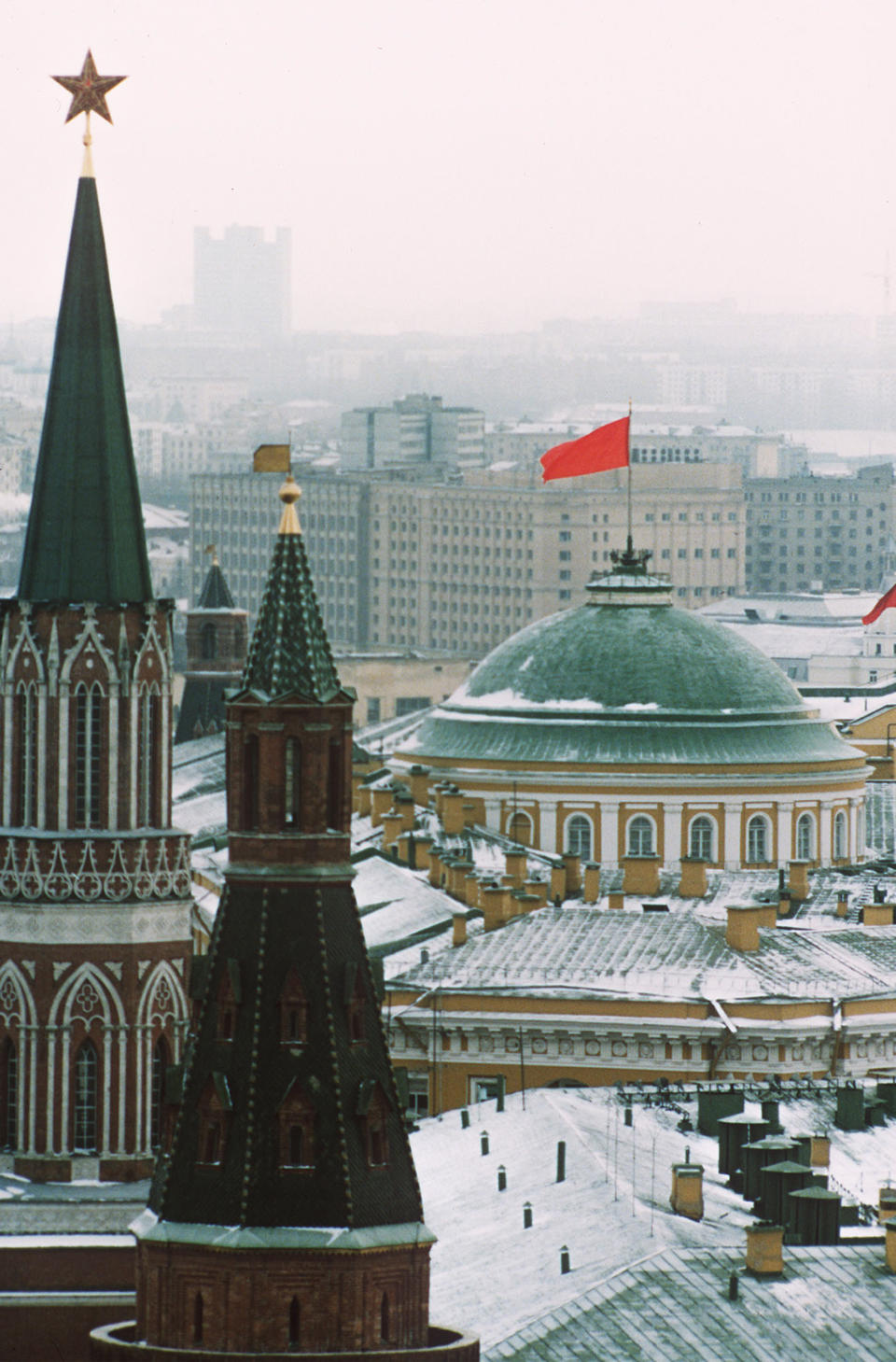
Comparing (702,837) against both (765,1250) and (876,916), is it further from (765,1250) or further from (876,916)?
(765,1250)

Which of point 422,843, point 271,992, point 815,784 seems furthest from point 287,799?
point 815,784

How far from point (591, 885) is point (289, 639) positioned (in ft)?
206

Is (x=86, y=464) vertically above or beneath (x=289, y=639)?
above

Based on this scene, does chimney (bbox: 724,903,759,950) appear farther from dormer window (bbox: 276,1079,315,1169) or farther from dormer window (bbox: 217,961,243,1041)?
dormer window (bbox: 276,1079,315,1169)

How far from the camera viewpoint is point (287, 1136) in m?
55.9

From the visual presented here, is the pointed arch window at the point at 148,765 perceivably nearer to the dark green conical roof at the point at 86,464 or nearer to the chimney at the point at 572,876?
the dark green conical roof at the point at 86,464

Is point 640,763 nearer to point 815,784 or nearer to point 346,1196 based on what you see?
point 815,784

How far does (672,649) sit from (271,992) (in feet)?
264

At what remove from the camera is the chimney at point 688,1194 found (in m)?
75.3

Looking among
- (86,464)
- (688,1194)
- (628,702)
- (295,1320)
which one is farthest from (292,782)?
(628,702)

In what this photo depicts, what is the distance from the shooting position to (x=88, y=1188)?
80000 mm

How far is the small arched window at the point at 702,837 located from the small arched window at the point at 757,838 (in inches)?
39.9

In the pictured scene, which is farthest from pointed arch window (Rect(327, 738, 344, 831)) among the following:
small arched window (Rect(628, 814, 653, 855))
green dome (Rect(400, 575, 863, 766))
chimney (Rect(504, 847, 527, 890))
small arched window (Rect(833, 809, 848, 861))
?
small arched window (Rect(833, 809, 848, 861))

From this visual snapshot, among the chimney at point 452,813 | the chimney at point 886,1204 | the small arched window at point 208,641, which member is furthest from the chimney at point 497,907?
the small arched window at point 208,641
